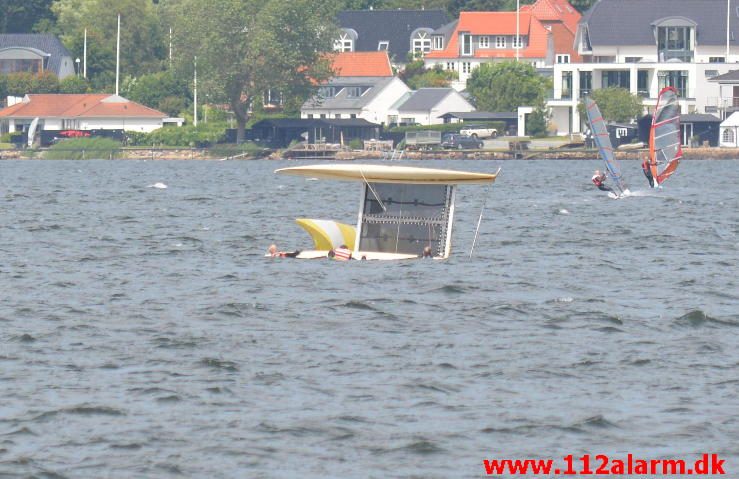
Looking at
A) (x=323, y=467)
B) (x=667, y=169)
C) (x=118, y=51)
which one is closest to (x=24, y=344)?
(x=323, y=467)

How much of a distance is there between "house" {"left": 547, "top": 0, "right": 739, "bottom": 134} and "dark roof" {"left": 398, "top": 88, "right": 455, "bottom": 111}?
34.0 ft

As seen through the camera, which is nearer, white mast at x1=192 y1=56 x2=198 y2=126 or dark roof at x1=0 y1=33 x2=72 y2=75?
white mast at x1=192 y1=56 x2=198 y2=126

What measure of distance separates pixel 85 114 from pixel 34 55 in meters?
19.5

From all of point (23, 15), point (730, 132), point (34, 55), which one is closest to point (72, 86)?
point (34, 55)

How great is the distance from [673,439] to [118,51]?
133 m

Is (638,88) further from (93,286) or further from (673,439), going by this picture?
(673,439)

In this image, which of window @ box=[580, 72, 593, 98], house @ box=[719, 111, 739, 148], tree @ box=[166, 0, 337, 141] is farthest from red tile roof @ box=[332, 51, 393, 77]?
house @ box=[719, 111, 739, 148]

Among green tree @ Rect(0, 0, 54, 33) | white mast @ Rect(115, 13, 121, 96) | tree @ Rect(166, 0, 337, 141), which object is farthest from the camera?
green tree @ Rect(0, 0, 54, 33)

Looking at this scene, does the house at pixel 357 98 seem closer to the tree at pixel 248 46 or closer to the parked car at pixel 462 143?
the tree at pixel 248 46

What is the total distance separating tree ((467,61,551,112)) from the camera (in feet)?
437

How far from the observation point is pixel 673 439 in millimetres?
18156

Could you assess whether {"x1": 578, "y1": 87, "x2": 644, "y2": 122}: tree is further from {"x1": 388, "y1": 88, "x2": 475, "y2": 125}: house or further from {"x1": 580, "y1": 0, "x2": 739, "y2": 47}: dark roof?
{"x1": 388, "y1": 88, "x2": 475, "y2": 125}: house

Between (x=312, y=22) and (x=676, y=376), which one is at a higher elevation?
→ (x=312, y=22)

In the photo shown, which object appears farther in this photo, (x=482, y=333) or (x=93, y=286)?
(x=93, y=286)
